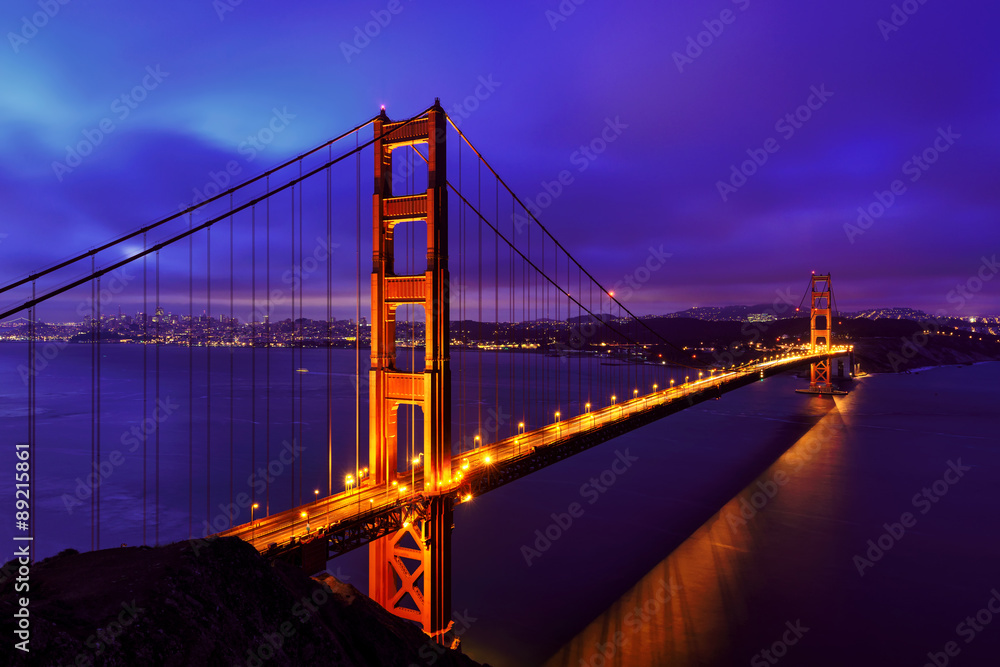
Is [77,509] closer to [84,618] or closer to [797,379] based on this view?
[84,618]

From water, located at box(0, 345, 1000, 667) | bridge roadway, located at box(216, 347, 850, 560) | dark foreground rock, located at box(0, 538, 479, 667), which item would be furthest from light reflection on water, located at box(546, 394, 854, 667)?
dark foreground rock, located at box(0, 538, 479, 667)

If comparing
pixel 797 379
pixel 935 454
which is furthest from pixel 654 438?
pixel 797 379

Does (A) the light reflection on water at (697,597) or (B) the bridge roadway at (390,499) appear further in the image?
(A) the light reflection on water at (697,597)

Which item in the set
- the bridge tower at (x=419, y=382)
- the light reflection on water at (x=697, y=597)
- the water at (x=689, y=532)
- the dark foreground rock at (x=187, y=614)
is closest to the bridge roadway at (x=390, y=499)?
the bridge tower at (x=419, y=382)

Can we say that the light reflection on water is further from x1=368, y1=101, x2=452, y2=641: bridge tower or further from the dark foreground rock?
the dark foreground rock

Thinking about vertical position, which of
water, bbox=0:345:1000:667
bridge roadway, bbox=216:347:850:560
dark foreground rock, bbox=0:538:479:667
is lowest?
water, bbox=0:345:1000:667

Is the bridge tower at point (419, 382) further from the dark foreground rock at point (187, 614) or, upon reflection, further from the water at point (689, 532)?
the dark foreground rock at point (187, 614)
